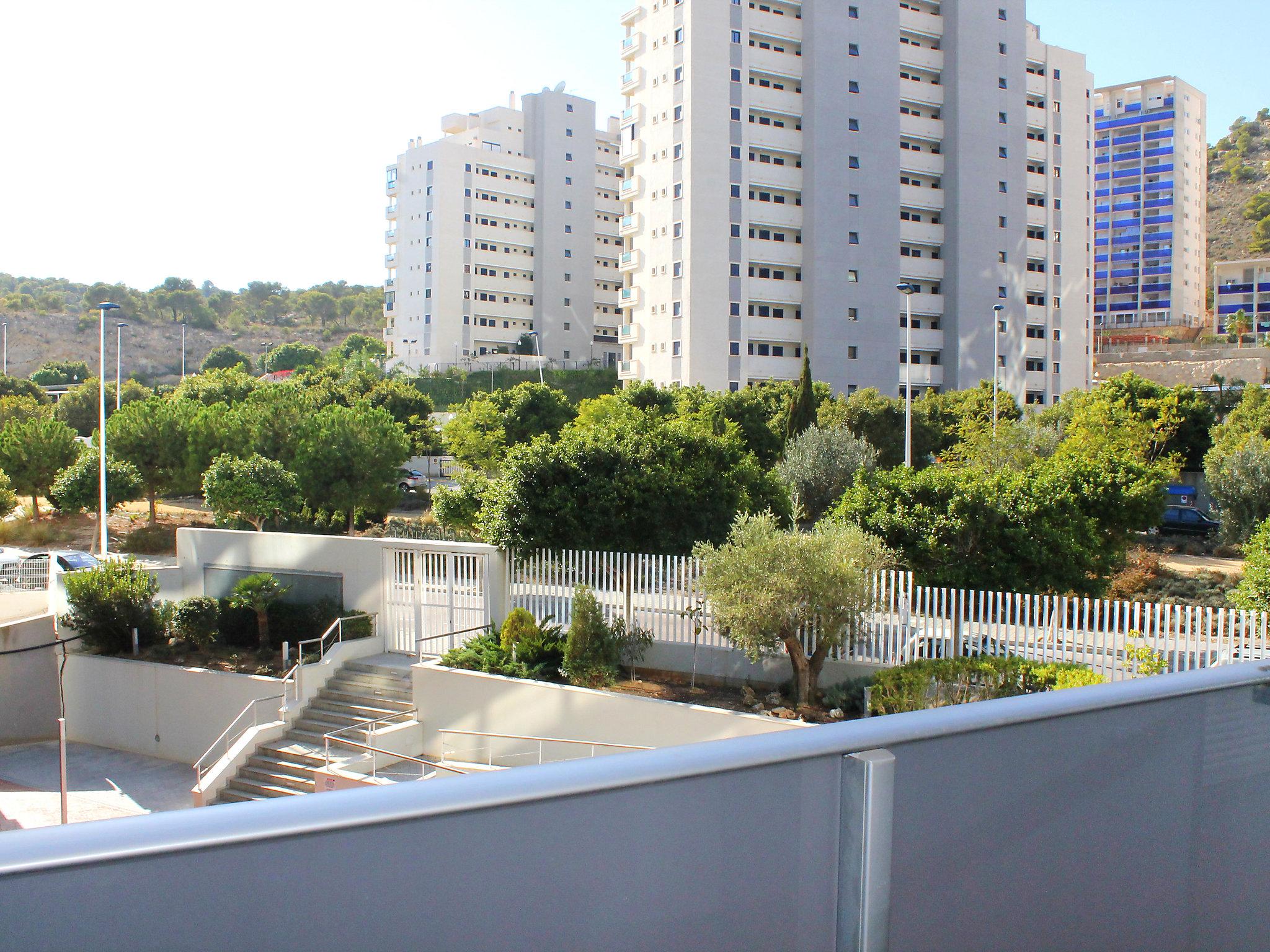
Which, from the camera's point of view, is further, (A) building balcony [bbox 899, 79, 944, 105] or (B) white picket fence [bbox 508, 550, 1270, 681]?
(A) building balcony [bbox 899, 79, 944, 105]

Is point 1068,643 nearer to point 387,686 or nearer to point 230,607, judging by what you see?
point 387,686

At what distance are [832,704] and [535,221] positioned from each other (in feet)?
287

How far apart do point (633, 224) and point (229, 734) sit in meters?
51.7

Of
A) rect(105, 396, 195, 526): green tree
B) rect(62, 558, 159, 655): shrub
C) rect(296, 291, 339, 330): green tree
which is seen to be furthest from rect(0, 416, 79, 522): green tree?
rect(296, 291, 339, 330): green tree

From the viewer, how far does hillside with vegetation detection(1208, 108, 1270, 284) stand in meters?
140

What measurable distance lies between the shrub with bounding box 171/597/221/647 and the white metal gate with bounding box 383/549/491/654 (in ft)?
15.3

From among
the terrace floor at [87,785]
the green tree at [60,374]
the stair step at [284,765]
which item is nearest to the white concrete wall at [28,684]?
the terrace floor at [87,785]

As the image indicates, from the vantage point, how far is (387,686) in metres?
19.4

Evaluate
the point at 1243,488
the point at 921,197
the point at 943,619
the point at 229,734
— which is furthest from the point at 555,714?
the point at 921,197

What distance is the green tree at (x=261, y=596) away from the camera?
21.5 meters

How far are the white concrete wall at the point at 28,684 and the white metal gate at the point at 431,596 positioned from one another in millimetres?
9199

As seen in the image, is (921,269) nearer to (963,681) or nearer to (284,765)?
(963,681)

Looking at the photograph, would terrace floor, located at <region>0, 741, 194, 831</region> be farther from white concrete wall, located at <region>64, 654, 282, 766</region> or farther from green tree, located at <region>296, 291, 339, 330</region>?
green tree, located at <region>296, 291, 339, 330</region>

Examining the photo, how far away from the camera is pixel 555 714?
630 inches
